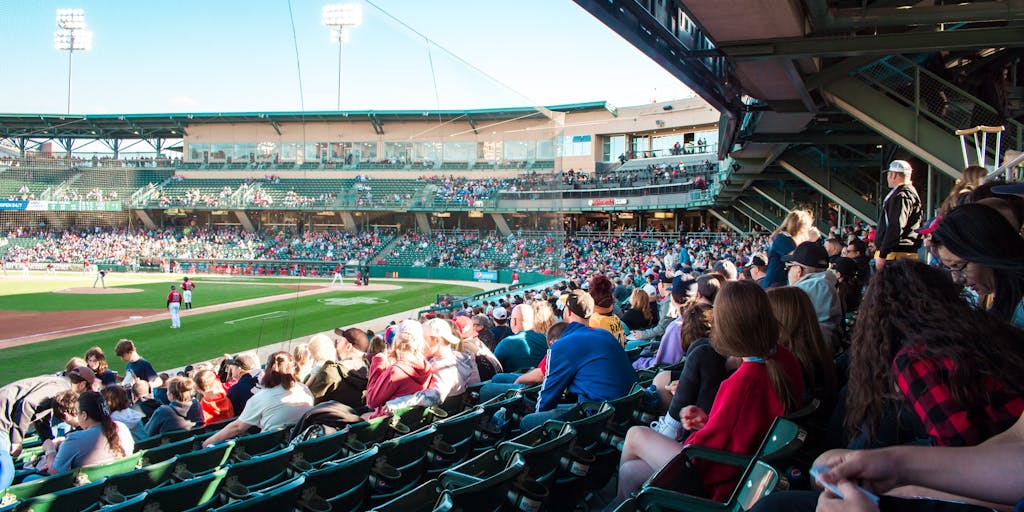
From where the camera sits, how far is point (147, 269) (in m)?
40.3

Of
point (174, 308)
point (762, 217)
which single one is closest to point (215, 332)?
point (174, 308)

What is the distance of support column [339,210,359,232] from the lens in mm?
28688

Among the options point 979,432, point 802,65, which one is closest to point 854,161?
point 802,65

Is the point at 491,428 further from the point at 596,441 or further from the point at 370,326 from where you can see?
the point at 370,326

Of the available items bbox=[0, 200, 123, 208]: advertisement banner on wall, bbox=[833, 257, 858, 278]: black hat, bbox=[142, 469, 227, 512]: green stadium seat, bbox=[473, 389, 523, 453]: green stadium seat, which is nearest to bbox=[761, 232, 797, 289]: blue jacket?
bbox=[833, 257, 858, 278]: black hat

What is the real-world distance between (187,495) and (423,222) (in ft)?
94.1

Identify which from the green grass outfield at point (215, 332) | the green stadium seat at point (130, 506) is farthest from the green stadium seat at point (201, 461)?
the green grass outfield at point (215, 332)

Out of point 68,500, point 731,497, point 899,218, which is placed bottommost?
point 68,500

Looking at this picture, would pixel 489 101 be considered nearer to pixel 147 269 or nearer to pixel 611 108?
pixel 147 269

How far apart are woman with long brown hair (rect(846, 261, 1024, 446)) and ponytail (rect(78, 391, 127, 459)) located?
4898mm

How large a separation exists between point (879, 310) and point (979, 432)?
0.53m

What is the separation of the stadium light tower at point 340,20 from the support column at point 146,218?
15473mm

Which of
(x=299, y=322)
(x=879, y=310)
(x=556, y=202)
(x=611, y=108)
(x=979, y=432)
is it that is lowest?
(x=299, y=322)

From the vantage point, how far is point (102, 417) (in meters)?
4.86
